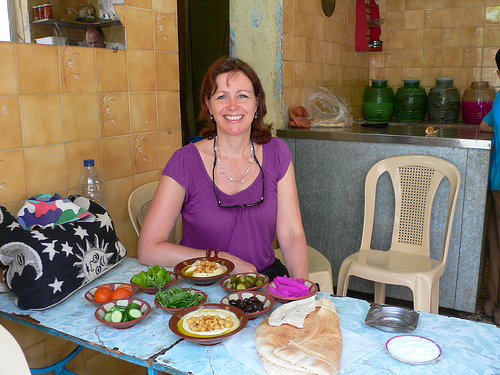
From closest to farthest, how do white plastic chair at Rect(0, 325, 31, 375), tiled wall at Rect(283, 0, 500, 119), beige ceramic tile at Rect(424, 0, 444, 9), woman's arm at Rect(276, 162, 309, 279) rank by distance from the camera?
1. white plastic chair at Rect(0, 325, 31, 375)
2. woman's arm at Rect(276, 162, 309, 279)
3. tiled wall at Rect(283, 0, 500, 119)
4. beige ceramic tile at Rect(424, 0, 444, 9)

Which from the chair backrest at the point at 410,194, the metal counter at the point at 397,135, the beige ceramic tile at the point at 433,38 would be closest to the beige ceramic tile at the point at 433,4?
the beige ceramic tile at the point at 433,38

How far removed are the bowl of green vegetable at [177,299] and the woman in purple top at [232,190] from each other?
433mm

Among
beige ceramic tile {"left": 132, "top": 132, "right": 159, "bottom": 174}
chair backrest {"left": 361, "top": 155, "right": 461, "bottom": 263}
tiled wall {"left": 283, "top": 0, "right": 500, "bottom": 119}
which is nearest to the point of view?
beige ceramic tile {"left": 132, "top": 132, "right": 159, "bottom": 174}

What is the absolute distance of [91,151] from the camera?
1939mm

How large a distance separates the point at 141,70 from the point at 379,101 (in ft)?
8.57

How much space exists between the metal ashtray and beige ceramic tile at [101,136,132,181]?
4.12ft

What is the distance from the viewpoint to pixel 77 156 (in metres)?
1.88

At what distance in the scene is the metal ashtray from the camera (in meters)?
1.20

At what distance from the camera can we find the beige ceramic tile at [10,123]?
1598mm

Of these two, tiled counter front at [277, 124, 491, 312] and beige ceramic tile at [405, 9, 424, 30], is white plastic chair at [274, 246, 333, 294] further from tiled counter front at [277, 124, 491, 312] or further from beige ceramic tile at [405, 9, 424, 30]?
beige ceramic tile at [405, 9, 424, 30]

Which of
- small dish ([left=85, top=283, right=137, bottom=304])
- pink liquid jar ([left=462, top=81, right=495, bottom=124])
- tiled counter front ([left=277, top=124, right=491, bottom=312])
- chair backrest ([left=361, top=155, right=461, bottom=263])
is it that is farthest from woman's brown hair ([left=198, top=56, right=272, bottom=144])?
pink liquid jar ([left=462, top=81, right=495, bottom=124])

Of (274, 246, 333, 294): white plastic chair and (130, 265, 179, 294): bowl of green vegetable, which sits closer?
(130, 265, 179, 294): bowl of green vegetable

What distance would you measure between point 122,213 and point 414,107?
9.78ft

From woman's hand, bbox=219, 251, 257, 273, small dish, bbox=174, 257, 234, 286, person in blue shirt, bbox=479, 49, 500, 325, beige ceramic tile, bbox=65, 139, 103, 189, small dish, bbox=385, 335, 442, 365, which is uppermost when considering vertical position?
beige ceramic tile, bbox=65, 139, 103, 189
